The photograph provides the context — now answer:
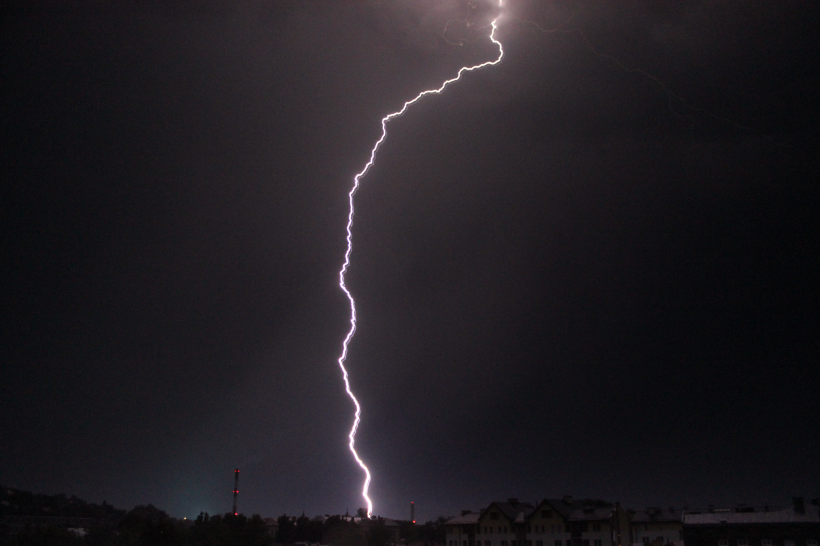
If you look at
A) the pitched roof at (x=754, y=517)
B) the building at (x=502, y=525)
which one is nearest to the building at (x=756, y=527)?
the pitched roof at (x=754, y=517)

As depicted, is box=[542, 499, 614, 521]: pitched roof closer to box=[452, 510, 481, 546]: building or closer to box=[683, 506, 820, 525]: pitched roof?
box=[452, 510, 481, 546]: building

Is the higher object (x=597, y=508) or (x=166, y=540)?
(x=597, y=508)

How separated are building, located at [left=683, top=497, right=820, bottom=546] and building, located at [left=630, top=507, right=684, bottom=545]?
7.41 m

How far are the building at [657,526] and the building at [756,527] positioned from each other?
292 inches

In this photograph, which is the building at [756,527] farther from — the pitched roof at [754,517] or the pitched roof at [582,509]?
the pitched roof at [582,509]

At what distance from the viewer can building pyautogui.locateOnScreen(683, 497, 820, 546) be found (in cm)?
2794

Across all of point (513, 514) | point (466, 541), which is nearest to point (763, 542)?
point (513, 514)

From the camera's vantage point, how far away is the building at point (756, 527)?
91.7 ft

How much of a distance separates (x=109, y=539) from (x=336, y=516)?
26153mm

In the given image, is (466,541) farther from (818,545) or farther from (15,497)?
(15,497)

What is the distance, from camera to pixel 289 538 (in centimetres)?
6275

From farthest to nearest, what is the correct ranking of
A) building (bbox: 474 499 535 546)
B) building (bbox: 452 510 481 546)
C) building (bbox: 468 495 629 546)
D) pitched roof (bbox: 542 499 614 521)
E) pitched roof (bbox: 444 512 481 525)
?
pitched roof (bbox: 444 512 481 525) < building (bbox: 452 510 481 546) < building (bbox: 474 499 535 546) < pitched roof (bbox: 542 499 614 521) < building (bbox: 468 495 629 546)

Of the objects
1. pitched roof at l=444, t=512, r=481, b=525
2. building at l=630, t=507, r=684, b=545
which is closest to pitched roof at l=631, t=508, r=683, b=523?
building at l=630, t=507, r=684, b=545

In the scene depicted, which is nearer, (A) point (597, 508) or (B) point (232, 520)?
(A) point (597, 508)
